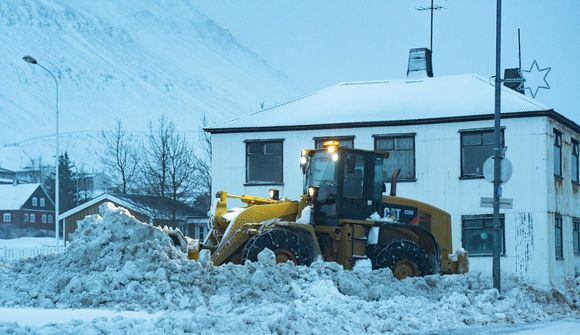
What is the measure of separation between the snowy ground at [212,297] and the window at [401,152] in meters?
14.3

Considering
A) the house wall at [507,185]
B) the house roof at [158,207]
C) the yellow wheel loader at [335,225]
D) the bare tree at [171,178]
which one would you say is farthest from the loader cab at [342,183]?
the house roof at [158,207]

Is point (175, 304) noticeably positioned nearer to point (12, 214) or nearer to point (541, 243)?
point (541, 243)

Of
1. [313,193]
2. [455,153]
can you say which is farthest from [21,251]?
[313,193]

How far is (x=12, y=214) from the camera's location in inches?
4242

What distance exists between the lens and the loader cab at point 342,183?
2289 centimetres

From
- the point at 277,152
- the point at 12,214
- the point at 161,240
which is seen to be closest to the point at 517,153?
the point at 277,152

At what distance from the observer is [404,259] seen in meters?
23.3

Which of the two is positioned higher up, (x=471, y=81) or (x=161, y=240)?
(x=471, y=81)

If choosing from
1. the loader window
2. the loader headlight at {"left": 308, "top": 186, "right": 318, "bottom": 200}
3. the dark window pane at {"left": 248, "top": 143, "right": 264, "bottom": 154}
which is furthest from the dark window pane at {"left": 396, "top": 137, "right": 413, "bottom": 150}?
the loader headlight at {"left": 308, "top": 186, "right": 318, "bottom": 200}

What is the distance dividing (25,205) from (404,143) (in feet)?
254

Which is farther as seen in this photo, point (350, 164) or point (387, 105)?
point (387, 105)

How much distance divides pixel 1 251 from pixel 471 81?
24795mm

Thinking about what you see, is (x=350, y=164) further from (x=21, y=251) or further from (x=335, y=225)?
(x=21, y=251)

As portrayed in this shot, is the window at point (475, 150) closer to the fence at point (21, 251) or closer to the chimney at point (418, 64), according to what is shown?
the chimney at point (418, 64)
